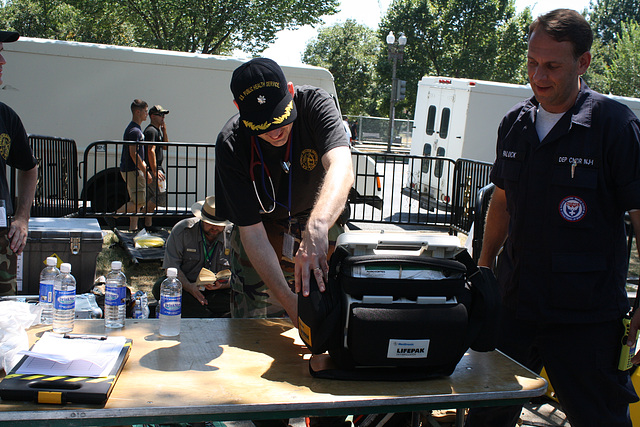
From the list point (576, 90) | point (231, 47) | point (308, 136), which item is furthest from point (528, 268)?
point (231, 47)

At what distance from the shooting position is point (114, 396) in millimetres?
1903

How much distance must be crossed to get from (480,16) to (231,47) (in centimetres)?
1945

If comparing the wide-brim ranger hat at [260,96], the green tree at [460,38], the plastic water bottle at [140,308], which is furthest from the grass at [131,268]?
the green tree at [460,38]

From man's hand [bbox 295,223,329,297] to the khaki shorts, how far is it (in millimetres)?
7222

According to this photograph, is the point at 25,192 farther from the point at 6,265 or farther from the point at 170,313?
the point at 170,313

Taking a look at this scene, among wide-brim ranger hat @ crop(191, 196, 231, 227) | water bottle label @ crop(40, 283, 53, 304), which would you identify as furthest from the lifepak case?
wide-brim ranger hat @ crop(191, 196, 231, 227)

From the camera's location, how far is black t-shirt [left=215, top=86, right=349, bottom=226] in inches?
106

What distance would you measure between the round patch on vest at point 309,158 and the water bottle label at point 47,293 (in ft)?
4.17

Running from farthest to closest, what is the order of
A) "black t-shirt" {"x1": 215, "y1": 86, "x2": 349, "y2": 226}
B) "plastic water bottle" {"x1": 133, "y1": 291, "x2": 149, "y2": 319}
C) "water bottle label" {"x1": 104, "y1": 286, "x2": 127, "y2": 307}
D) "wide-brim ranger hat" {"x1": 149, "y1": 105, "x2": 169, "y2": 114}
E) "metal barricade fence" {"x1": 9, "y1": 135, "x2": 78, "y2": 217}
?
"wide-brim ranger hat" {"x1": 149, "y1": 105, "x2": 169, "y2": 114}
"metal barricade fence" {"x1": 9, "y1": 135, "x2": 78, "y2": 217}
"plastic water bottle" {"x1": 133, "y1": 291, "x2": 149, "y2": 319}
"black t-shirt" {"x1": 215, "y1": 86, "x2": 349, "y2": 226}
"water bottle label" {"x1": 104, "y1": 286, "x2": 127, "y2": 307}

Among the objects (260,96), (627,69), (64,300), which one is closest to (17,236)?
(64,300)

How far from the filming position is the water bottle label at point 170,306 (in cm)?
249

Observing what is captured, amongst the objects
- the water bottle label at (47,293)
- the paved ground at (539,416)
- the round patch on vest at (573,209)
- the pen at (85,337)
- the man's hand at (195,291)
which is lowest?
the paved ground at (539,416)

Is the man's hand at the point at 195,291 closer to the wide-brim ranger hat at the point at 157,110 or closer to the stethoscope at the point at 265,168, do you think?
the stethoscope at the point at 265,168

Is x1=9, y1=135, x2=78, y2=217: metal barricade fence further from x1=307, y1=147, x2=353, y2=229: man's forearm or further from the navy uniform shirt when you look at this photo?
the navy uniform shirt
